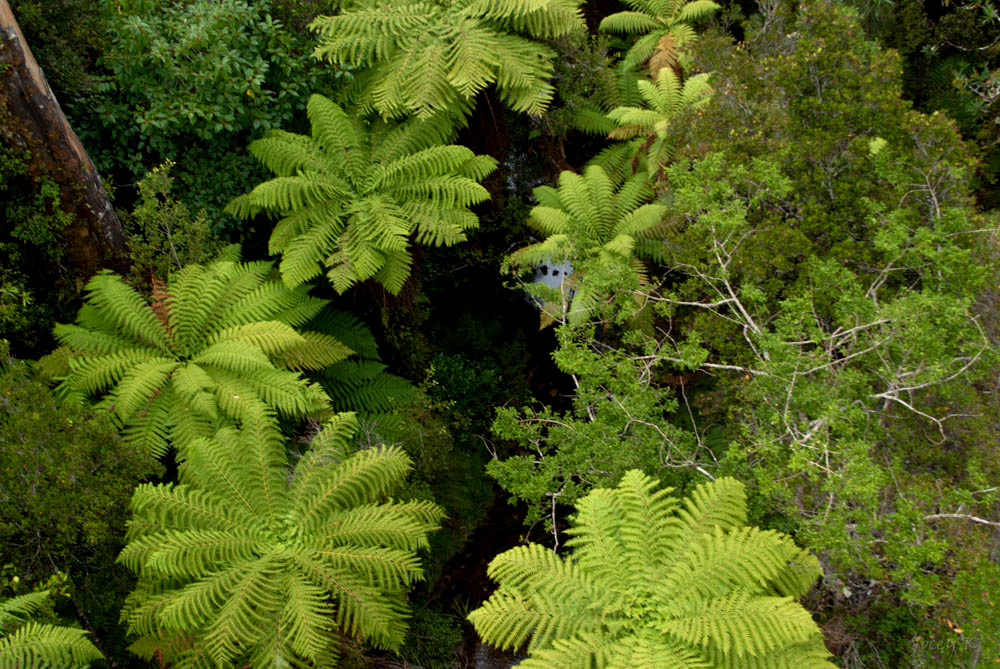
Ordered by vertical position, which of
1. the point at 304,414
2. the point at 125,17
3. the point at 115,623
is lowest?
the point at 115,623

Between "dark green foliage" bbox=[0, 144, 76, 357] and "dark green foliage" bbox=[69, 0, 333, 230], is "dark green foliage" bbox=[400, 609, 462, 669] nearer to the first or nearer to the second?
"dark green foliage" bbox=[0, 144, 76, 357]

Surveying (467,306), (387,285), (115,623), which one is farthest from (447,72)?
(115,623)

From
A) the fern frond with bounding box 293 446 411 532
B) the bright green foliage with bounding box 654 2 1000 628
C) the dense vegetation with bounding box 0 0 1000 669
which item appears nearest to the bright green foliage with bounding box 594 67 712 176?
the dense vegetation with bounding box 0 0 1000 669

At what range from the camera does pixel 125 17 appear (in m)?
6.13

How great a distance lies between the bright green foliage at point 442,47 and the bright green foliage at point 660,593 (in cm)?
406

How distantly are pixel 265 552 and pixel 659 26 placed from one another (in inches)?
315

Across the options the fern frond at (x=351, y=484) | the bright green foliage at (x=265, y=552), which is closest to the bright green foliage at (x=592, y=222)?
the fern frond at (x=351, y=484)

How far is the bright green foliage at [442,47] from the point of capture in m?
6.30

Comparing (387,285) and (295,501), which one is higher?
(387,285)

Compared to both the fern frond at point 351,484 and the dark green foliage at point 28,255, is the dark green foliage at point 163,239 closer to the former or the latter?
the dark green foliage at point 28,255

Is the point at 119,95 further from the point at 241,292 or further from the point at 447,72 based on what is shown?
the point at 447,72

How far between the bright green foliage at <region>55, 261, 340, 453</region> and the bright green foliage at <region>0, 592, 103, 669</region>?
60.1 inches

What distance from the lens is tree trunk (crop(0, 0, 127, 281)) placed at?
16.9 feet

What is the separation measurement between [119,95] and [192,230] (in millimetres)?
1530
